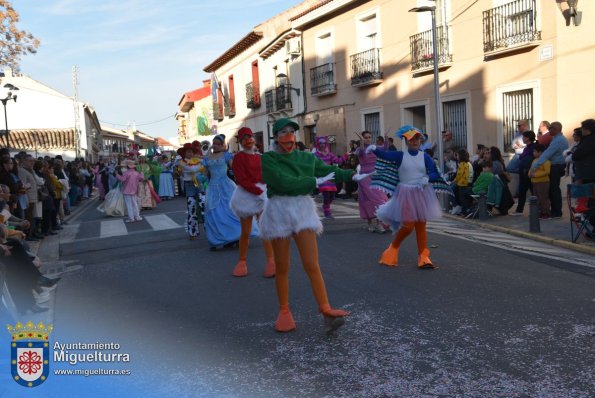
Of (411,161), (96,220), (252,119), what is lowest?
(96,220)

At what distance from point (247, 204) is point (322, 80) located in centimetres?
1849

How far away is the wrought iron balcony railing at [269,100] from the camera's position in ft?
103

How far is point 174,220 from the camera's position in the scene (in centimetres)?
1503

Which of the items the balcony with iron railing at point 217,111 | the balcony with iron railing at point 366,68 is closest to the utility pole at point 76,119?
the balcony with iron railing at point 217,111

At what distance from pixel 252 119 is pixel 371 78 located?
49.1 feet

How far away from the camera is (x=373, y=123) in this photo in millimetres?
22641

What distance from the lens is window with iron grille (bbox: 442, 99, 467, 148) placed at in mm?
17938

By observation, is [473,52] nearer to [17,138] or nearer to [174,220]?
[174,220]

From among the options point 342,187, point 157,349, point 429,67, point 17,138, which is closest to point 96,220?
point 342,187

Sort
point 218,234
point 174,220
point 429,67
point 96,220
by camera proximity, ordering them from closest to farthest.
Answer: point 218,234 < point 174,220 < point 96,220 < point 429,67

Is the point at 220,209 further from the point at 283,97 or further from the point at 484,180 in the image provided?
the point at 283,97

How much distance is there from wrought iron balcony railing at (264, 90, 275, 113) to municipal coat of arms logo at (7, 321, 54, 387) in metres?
27.7

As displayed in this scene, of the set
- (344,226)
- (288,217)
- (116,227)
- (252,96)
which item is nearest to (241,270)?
(288,217)

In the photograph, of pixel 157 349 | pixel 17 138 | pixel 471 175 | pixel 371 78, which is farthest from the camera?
pixel 17 138
